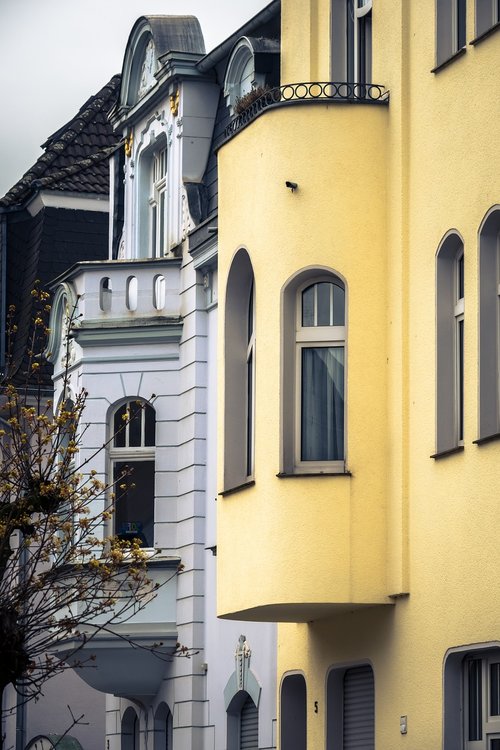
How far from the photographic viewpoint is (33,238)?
35.4m

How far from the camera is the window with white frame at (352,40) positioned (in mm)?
19891

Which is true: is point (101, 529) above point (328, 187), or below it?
below

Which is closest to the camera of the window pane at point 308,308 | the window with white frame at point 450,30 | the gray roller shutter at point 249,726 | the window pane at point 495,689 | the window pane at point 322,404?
the window pane at point 495,689

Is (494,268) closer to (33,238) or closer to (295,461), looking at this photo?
(295,461)

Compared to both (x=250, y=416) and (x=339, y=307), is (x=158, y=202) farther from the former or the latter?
(x=339, y=307)

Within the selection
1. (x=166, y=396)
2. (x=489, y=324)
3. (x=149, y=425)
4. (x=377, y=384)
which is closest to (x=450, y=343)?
(x=489, y=324)

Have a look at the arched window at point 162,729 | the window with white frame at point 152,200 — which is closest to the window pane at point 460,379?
the arched window at point 162,729

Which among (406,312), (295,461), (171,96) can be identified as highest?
(171,96)

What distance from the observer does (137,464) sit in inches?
1035

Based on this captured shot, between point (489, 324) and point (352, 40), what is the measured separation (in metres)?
4.88

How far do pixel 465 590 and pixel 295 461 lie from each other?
2.83 metres

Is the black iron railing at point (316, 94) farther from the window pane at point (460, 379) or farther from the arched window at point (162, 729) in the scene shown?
the arched window at point (162, 729)

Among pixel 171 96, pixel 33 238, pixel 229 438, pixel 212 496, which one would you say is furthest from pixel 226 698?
pixel 33 238

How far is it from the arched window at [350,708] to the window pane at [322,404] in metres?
2.21
